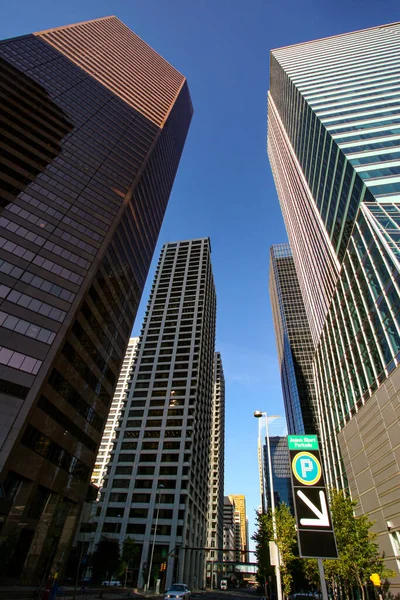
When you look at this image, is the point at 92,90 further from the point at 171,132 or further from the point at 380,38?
the point at 380,38

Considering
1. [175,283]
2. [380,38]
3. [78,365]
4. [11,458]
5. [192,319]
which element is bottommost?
[11,458]

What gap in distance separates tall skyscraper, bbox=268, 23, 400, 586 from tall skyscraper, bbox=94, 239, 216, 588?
3138 cm

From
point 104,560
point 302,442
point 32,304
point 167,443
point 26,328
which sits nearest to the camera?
point 302,442

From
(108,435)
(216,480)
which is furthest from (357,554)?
(108,435)

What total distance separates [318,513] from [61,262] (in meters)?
42.5

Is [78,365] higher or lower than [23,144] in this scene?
lower

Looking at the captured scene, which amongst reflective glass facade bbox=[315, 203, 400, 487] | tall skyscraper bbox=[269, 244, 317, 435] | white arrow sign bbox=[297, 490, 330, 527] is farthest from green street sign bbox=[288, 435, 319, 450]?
tall skyscraper bbox=[269, 244, 317, 435]

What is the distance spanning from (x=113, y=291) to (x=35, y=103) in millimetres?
39081

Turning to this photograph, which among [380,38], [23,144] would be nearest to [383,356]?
[23,144]

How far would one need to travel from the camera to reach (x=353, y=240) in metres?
41.8

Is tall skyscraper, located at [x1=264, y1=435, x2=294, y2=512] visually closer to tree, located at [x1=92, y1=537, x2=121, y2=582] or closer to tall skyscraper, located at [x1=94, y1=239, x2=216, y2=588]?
tall skyscraper, located at [x1=94, y1=239, x2=216, y2=588]

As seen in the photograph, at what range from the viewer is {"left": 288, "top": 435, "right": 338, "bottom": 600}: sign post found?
7520 millimetres

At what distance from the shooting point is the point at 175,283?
108m

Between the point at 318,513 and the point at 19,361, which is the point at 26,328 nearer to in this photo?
the point at 19,361
